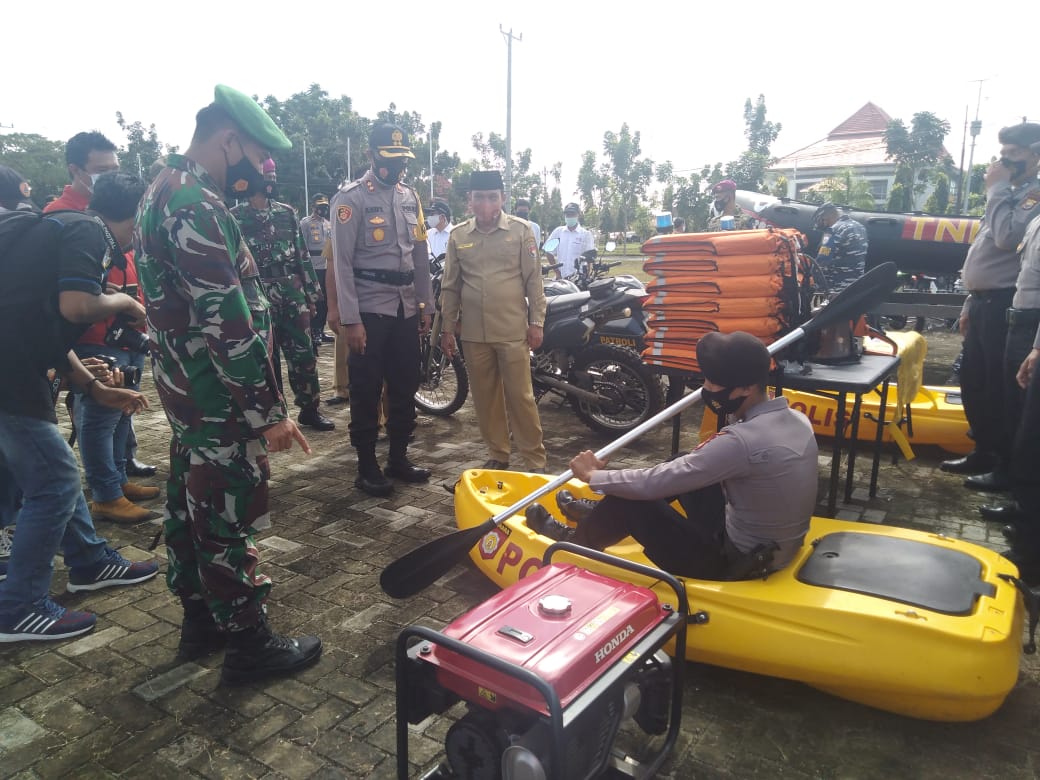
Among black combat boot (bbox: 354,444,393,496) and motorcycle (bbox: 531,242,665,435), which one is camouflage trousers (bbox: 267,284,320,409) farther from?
motorcycle (bbox: 531,242,665,435)

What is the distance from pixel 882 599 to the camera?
7.86 feet

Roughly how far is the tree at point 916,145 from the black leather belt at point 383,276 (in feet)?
177

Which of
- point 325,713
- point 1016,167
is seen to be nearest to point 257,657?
point 325,713

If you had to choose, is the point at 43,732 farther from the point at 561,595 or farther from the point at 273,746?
the point at 561,595

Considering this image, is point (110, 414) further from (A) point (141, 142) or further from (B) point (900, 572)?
(A) point (141, 142)

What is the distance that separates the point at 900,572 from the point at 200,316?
9.03ft

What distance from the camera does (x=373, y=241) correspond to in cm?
452

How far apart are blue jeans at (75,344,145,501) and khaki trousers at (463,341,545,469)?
2.17 m

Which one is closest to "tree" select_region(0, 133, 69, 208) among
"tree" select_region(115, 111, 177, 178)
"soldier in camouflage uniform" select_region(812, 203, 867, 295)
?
"tree" select_region(115, 111, 177, 178)

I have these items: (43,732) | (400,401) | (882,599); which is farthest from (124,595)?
(882,599)

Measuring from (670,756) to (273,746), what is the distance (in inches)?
52.1

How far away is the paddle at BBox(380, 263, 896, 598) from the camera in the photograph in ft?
8.30

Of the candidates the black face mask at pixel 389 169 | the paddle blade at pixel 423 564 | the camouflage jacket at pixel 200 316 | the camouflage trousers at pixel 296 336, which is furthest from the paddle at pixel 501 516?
the camouflage trousers at pixel 296 336

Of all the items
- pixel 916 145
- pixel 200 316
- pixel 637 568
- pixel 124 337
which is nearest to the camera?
pixel 637 568
